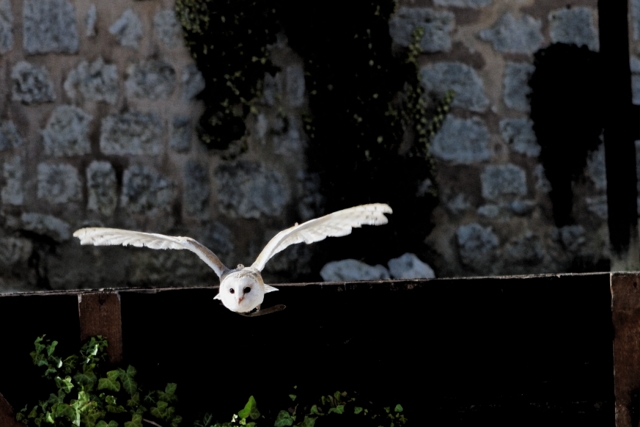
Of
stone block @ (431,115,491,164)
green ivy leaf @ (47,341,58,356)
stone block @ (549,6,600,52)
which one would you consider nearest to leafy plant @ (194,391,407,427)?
green ivy leaf @ (47,341,58,356)

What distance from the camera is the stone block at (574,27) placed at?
5.37 m

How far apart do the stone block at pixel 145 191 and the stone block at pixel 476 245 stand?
5.05ft

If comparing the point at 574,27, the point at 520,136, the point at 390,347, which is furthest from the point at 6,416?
the point at 574,27

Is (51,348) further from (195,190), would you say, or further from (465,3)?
(465,3)

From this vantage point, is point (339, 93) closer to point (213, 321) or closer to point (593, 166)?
point (593, 166)

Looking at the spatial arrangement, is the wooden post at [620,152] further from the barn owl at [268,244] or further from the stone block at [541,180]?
the barn owl at [268,244]

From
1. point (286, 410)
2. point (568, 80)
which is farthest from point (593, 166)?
point (286, 410)

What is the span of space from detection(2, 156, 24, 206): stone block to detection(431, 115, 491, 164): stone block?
2.12 metres

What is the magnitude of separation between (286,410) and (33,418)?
2.10 ft

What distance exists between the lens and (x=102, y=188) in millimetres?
4930

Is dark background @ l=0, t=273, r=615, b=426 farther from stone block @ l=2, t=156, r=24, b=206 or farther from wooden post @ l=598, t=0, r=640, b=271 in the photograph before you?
wooden post @ l=598, t=0, r=640, b=271

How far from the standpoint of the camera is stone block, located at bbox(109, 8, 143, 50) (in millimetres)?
4949

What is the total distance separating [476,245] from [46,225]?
7.28ft

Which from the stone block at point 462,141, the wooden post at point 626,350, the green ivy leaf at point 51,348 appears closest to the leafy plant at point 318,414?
the green ivy leaf at point 51,348
